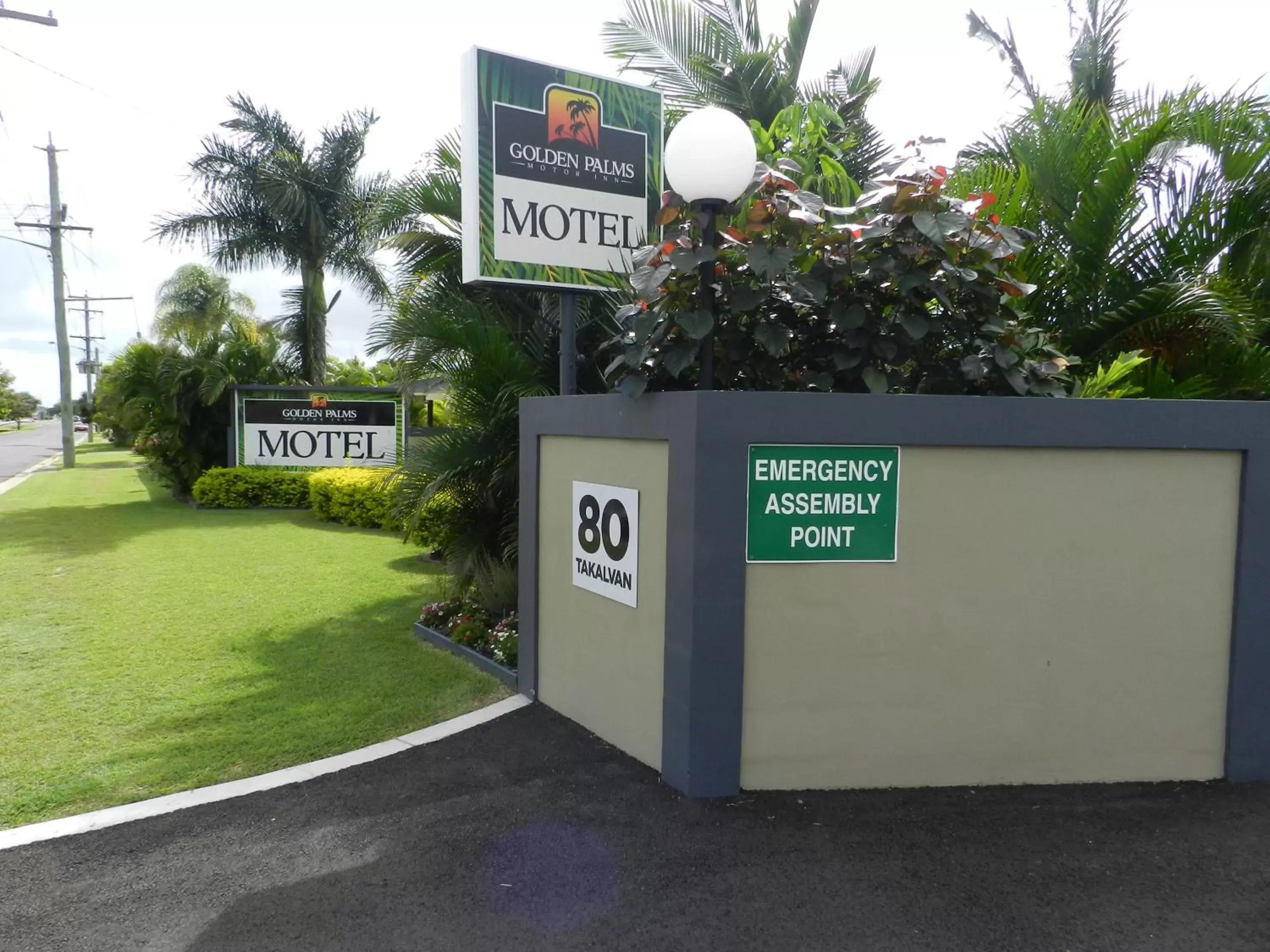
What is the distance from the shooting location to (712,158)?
162 inches

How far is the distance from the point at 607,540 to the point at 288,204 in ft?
61.8

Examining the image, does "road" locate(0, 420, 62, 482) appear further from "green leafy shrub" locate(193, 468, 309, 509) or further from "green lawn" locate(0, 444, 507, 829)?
"green lawn" locate(0, 444, 507, 829)

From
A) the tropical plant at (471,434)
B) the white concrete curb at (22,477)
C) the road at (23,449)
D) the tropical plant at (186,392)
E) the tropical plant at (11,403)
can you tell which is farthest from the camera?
the tropical plant at (11,403)

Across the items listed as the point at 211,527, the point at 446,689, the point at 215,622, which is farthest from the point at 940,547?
the point at 211,527

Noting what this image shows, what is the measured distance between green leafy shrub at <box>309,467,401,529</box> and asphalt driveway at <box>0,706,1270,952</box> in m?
8.74

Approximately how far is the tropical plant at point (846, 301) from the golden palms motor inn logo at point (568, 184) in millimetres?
1912

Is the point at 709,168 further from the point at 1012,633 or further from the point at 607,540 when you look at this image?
the point at 1012,633

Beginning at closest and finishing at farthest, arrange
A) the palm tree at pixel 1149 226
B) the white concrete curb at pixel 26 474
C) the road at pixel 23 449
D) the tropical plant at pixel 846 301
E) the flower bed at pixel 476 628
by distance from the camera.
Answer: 1. the tropical plant at pixel 846 301
2. the palm tree at pixel 1149 226
3. the flower bed at pixel 476 628
4. the white concrete curb at pixel 26 474
5. the road at pixel 23 449

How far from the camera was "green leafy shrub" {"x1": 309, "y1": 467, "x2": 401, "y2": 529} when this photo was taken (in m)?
13.4

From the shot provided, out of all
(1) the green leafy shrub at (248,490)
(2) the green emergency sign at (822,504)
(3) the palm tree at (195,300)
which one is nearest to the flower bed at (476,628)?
(2) the green emergency sign at (822,504)

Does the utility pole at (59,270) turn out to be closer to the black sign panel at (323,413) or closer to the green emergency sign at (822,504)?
the black sign panel at (323,413)

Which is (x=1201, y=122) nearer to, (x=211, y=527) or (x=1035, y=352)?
(x=1035, y=352)

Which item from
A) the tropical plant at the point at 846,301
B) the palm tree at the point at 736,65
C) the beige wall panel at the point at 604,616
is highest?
the palm tree at the point at 736,65

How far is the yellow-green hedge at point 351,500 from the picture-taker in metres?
13.4
